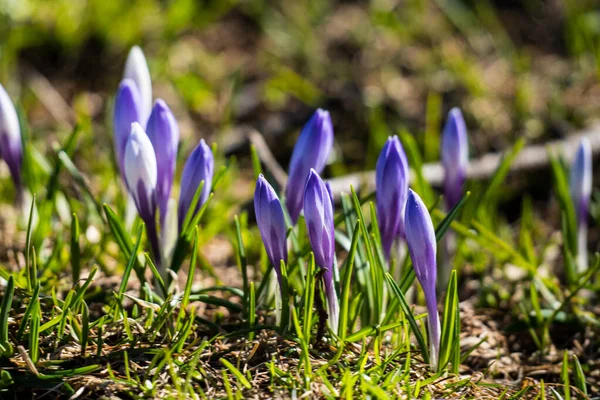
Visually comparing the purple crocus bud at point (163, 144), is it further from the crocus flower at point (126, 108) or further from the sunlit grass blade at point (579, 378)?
the sunlit grass blade at point (579, 378)

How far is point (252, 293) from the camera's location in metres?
1.96

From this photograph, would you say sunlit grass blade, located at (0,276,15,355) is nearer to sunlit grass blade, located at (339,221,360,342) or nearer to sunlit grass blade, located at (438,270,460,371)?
sunlit grass blade, located at (339,221,360,342)

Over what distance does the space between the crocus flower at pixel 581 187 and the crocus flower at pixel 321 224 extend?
3.55 feet

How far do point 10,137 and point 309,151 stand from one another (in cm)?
101

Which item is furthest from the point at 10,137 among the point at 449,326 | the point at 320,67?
the point at 320,67

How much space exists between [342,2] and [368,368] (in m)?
3.66

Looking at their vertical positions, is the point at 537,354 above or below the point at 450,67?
below

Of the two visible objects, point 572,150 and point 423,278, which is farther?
point 572,150

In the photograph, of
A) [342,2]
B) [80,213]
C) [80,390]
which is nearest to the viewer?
[80,390]

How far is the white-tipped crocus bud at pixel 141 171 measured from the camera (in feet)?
6.64

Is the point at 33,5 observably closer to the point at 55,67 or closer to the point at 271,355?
the point at 55,67

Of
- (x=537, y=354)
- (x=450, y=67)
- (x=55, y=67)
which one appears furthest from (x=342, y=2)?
(x=537, y=354)

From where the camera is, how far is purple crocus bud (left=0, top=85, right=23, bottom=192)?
2330mm

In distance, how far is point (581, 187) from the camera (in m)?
2.55
